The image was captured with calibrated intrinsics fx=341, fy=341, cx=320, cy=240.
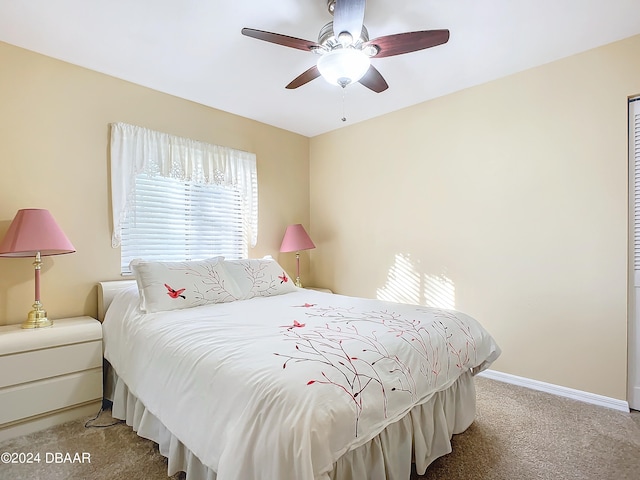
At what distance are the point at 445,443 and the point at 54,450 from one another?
6.85 ft

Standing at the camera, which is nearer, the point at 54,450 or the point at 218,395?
the point at 218,395

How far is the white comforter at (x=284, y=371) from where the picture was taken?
3.57ft

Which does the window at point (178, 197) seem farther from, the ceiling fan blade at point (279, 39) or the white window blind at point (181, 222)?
the ceiling fan blade at point (279, 39)

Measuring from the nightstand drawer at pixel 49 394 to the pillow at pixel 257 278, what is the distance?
110 cm

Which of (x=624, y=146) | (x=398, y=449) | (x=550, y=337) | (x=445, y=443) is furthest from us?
(x=550, y=337)

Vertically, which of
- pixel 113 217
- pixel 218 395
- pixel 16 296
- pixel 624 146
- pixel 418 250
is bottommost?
pixel 218 395

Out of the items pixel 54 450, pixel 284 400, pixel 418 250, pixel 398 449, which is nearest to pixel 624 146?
pixel 418 250

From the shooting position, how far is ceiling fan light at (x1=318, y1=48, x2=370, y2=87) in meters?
1.78

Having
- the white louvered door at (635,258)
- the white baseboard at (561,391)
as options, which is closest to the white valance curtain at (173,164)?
the white baseboard at (561,391)

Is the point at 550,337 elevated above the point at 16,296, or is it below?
below

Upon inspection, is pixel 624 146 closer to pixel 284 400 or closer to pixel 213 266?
pixel 284 400

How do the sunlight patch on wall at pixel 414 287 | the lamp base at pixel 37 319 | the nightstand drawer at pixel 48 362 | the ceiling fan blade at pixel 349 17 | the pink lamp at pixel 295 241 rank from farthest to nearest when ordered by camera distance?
the pink lamp at pixel 295 241, the sunlight patch on wall at pixel 414 287, the lamp base at pixel 37 319, the nightstand drawer at pixel 48 362, the ceiling fan blade at pixel 349 17

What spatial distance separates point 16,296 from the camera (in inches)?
91.5

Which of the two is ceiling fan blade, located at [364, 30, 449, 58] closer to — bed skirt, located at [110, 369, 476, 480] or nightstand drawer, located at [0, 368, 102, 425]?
bed skirt, located at [110, 369, 476, 480]
